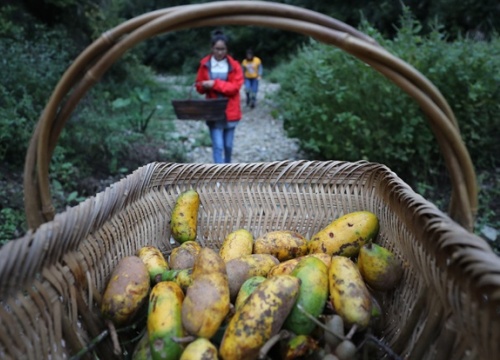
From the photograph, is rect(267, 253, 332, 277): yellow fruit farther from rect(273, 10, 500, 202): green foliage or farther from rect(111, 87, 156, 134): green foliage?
rect(111, 87, 156, 134): green foliage

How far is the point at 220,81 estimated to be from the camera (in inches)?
166

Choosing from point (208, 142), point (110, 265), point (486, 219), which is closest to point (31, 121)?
point (208, 142)

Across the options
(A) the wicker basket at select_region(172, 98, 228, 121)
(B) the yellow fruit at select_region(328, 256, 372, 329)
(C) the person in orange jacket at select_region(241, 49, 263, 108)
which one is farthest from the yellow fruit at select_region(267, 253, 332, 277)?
(C) the person in orange jacket at select_region(241, 49, 263, 108)

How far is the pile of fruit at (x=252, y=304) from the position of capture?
1036 millimetres

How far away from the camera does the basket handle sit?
1.03m

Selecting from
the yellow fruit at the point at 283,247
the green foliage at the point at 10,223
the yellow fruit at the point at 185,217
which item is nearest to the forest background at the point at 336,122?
the green foliage at the point at 10,223

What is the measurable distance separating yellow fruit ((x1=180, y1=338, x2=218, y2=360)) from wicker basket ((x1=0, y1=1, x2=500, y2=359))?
0.28 m

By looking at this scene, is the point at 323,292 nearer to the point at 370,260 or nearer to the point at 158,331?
the point at 370,260

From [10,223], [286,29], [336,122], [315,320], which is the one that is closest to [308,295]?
[315,320]

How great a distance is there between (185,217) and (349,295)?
2.34 feet

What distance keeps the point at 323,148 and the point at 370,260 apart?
3.72 m

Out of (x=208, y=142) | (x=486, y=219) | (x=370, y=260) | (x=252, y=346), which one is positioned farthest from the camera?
(x=208, y=142)

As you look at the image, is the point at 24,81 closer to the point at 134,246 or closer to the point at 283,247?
the point at 134,246

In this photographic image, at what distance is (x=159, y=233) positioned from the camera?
174 centimetres
